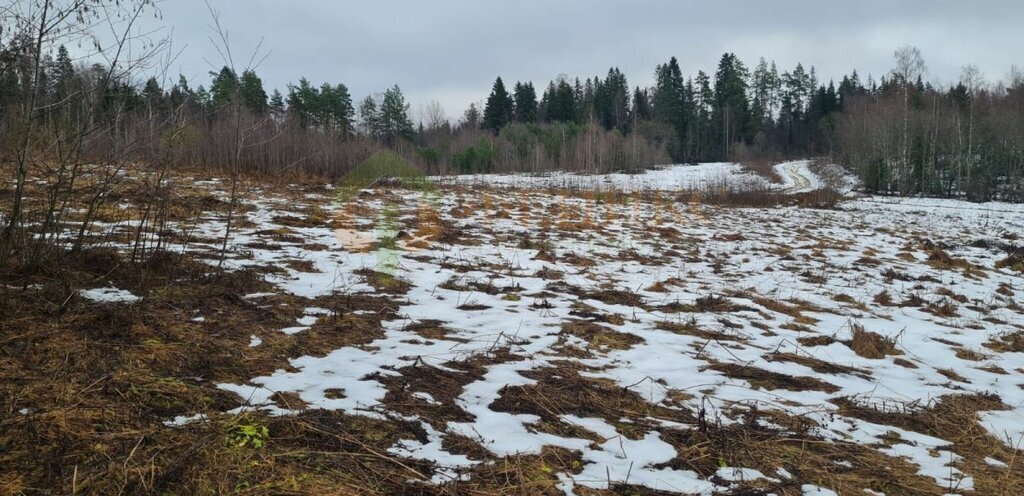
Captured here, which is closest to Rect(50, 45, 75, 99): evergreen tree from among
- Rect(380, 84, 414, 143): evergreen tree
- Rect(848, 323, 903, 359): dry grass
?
Rect(848, 323, 903, 359): dry grass

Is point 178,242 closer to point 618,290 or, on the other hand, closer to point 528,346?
point 528,346

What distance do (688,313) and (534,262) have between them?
8.32 feet

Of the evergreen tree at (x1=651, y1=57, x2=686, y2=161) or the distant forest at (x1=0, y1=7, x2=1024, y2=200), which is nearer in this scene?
the distant forest at (x1=0, y1=7, x2=1024, y2=200)

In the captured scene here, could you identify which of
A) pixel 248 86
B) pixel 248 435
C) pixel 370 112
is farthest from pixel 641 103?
pixel 248 435

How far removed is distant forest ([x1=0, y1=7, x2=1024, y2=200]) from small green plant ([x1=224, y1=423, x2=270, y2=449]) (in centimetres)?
276

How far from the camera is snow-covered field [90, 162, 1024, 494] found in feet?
8.34

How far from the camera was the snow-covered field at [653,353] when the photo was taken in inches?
100

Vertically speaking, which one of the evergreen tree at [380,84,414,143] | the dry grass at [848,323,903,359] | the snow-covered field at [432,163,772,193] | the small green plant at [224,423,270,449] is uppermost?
the evergreen tree at [380,84,414,143]

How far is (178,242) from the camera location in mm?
5730

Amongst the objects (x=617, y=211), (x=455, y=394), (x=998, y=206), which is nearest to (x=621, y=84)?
(x=998, y=206)

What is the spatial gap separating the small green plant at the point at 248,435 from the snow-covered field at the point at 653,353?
0.78ft

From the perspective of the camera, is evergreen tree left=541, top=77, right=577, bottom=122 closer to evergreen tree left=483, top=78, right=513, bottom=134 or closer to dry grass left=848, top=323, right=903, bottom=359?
evergreen tree left=483, top=78, right=513, bottom=134

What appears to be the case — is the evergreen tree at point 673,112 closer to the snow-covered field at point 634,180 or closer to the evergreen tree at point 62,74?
the snow-covered field at point 634,180

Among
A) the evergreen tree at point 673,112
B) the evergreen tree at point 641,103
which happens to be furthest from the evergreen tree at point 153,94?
the evergreen tree at point 641,103
